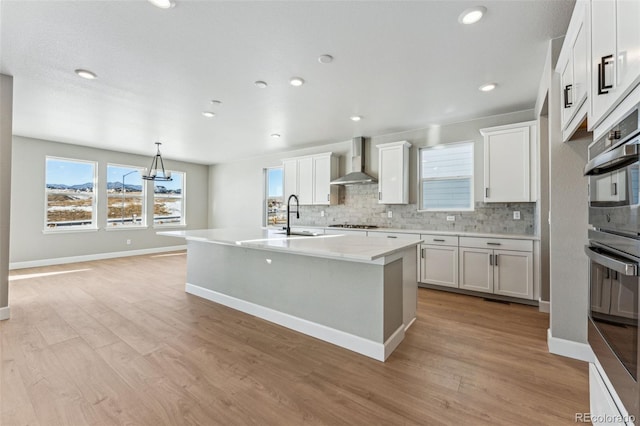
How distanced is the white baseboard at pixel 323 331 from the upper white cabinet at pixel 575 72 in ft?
6.56

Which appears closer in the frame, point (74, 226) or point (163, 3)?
point (163, 3)

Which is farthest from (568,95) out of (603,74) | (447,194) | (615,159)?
(447,194)

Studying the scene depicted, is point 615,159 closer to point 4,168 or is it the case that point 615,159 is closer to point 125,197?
point 4,168

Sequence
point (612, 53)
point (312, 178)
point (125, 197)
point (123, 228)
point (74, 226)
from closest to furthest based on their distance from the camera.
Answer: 1. point (612, 53)
2. point (312, 178)
3. point (74, 226)
4. point (123, 228)
5. point (125, 197)

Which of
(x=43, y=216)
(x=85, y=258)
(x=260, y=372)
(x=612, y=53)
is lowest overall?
(x=260, y=372)

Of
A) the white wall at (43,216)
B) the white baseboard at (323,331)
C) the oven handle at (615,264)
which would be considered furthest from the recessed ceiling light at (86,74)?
the oven handle at (615,264)

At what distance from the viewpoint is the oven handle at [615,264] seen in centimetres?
94

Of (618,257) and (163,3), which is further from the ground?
(163,3)

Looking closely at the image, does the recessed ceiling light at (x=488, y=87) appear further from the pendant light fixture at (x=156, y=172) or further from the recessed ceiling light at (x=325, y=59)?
the pendant light fixture at (x=156, y=172)

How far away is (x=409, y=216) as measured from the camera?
4812mm

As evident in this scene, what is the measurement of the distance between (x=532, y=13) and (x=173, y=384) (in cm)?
356

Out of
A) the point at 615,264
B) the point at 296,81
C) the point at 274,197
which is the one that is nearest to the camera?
the point at 615,264

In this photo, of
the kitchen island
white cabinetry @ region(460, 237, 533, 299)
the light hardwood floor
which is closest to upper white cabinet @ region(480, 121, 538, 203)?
white cabinetry @ region(460, 237, 533, 299)

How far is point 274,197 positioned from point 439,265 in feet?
14.3
